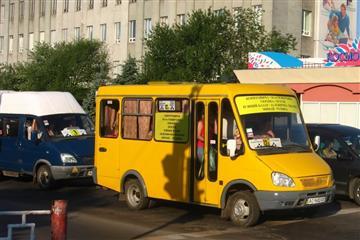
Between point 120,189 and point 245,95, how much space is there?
3.45m

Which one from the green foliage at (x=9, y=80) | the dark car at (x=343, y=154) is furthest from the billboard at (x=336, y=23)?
the dark car at (x=343, y=154)

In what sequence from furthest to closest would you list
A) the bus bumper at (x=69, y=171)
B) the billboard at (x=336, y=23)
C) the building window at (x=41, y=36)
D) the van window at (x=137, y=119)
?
1. the building window at (x=41, y=36)
2. the billboard at (x=336, y=23)
3. the bus bumper at (x=69, y=171)
4. the van window at (x=137, y=119)

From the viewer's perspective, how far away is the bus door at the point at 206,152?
11.8 m

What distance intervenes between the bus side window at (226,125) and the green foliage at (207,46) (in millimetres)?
26000

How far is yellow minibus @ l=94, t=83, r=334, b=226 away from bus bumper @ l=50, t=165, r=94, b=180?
2584 millimetres

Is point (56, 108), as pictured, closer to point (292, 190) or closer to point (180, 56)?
point (292, 190)

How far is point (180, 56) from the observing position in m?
39.4

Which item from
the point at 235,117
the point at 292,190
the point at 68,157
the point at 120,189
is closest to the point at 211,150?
the point at 235,117

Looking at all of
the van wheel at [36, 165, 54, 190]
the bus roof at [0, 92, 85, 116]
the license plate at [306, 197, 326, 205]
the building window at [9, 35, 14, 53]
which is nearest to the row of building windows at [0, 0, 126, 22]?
the building window at [9, 35, 14, 53]

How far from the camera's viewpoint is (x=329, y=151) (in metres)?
14.6

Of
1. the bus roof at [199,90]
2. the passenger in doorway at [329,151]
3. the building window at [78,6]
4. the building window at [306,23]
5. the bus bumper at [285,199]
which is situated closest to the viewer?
the bus bumper at [285,199]

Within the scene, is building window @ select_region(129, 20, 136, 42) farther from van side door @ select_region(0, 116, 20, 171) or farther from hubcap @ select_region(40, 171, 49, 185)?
hubcap @ select_region(40, 171, 49, 185)

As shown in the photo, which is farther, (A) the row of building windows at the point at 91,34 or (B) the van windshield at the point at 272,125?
(A) the row of building windows at the point at 91,34

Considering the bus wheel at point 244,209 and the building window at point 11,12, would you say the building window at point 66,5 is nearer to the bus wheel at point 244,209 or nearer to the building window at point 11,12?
the building window at point 11,12
